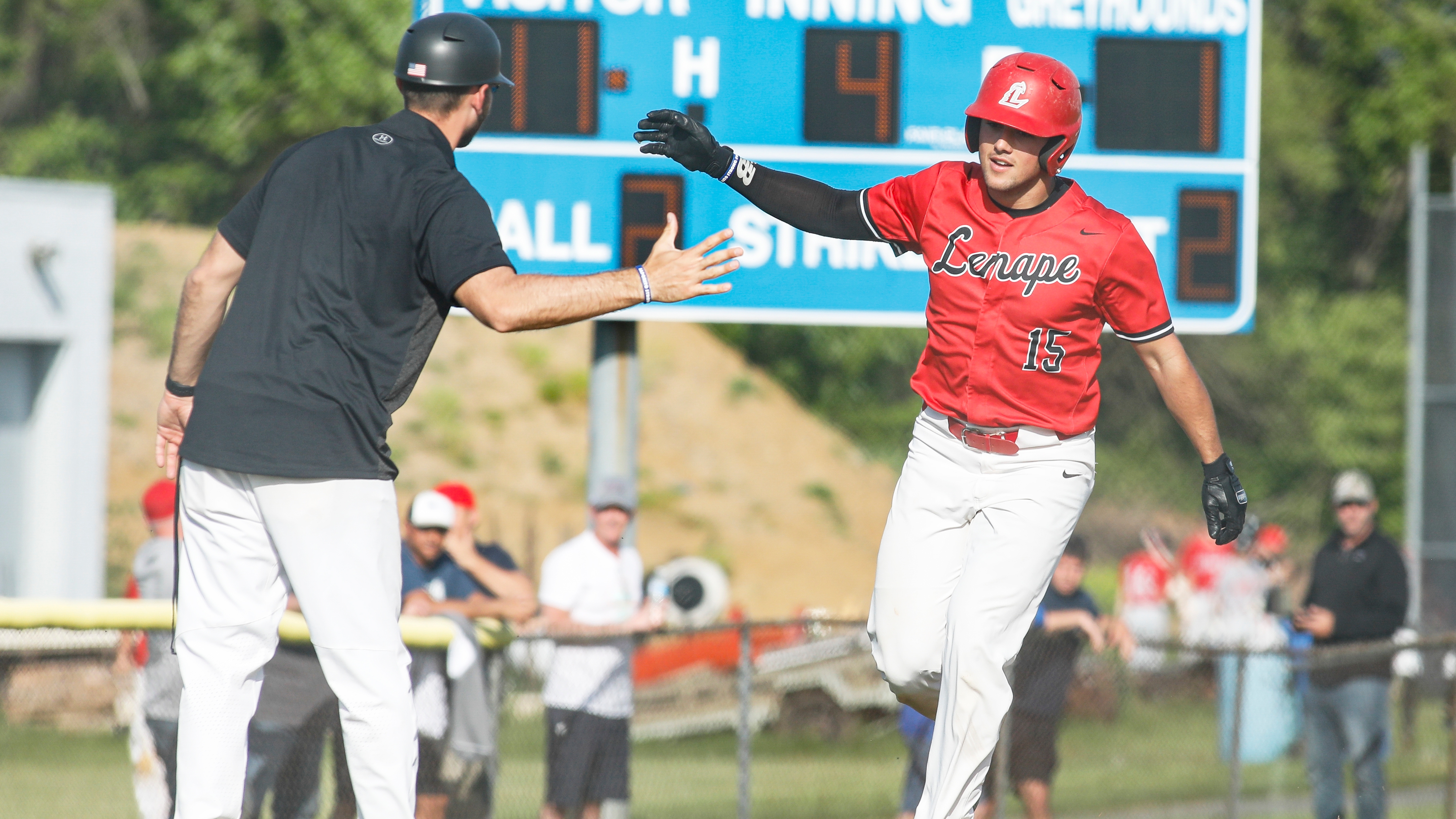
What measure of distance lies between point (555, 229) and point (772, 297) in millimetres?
1185

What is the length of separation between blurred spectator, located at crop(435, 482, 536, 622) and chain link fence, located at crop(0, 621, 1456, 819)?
219 mm

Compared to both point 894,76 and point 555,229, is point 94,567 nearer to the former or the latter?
point 555,229

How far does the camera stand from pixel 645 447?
91.0 feet

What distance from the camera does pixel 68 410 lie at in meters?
17.0

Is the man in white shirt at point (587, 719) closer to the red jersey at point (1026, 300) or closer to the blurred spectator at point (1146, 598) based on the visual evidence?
the red jersey at point (1026, 300)

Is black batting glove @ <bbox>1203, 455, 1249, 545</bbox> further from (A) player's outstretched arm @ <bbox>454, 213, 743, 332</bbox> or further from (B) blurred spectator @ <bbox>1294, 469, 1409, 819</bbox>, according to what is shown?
(B) blurred spectator @ <bbox>1294, 469, 1409, 819</bbox>

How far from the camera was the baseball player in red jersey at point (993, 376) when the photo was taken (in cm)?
449

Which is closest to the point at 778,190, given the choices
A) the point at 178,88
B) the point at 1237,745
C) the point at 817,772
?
the point at 1237,745

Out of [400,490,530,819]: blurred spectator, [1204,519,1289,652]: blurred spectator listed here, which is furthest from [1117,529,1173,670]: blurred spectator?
[400,490,530,819]: blurred spectator

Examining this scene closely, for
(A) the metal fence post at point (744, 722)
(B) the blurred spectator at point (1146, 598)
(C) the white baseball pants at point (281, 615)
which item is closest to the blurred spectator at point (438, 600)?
(A) the metal fence post at point (744, 722)

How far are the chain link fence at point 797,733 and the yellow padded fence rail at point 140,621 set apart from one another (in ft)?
0.33

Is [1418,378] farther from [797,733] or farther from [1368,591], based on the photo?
[797,733]

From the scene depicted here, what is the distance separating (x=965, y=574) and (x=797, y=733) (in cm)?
743

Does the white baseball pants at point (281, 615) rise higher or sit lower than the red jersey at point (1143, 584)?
higher
